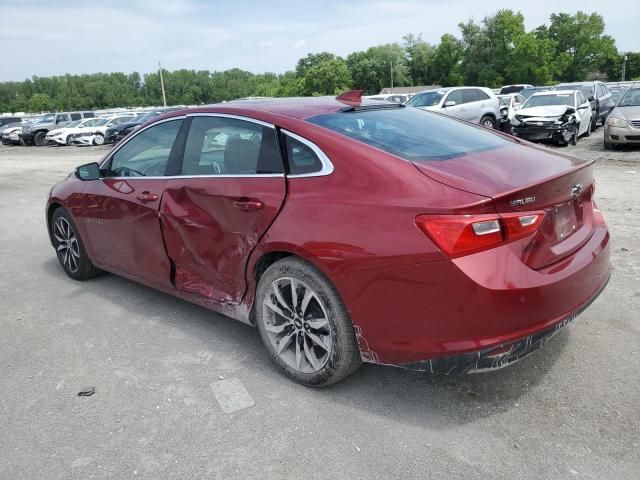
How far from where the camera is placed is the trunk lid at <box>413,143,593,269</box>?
8.51 ft

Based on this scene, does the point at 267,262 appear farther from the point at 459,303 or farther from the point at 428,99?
the point at 428,99

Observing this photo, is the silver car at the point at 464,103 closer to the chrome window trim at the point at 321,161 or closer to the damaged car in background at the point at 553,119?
the damaged car in background at the point at 553,119

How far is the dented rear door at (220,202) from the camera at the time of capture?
10.6ft

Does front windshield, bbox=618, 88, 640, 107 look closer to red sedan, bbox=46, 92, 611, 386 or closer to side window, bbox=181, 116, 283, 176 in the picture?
red sedan, bbox=46, 92, 611, 386

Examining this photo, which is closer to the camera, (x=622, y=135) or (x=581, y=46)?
(x=622, y=135)

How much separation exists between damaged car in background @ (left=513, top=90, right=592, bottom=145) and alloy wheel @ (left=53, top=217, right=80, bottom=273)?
1254cm

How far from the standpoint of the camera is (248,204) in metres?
3.26

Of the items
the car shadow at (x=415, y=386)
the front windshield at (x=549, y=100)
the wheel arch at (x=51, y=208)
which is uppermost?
the front windshield at (x=549, y=100)

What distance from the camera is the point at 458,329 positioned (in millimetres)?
2547

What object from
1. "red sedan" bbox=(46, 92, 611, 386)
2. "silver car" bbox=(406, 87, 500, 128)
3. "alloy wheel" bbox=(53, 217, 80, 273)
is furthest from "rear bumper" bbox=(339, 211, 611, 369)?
"silver car" bbox=(406, 87, 500, 128)

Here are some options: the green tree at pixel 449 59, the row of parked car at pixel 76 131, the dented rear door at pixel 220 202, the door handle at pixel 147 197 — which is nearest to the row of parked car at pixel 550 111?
the door handle at pixel 147 197

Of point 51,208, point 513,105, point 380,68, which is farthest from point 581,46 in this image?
point 51,208

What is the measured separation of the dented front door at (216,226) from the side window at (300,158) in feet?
0.35

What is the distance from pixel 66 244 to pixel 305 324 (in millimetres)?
3165
